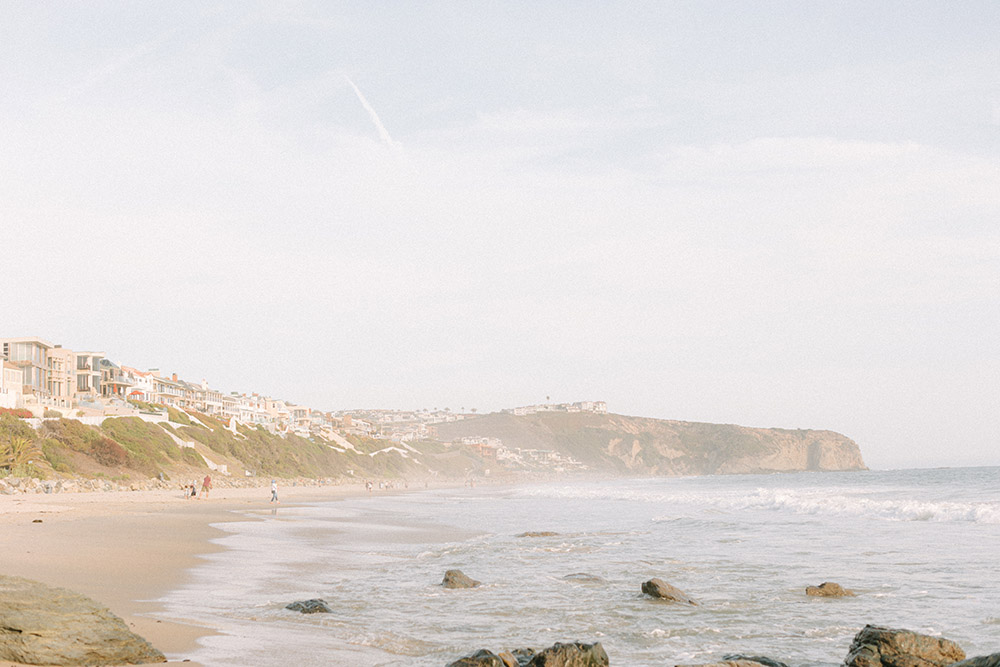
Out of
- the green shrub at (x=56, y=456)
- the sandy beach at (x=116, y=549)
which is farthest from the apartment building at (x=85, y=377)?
the sandy beach at (x=116, y=549)

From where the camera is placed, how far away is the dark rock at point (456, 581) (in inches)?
616

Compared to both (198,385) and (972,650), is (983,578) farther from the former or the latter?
(198,385)

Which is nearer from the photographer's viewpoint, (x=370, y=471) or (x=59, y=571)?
(x=59, y=571)

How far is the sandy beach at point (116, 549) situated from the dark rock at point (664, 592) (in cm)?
765

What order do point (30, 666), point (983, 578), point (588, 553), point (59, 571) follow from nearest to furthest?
point (30, 666), point (59, 571), point (983, 578), point (588, 553)

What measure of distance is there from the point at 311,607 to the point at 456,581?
149 inches

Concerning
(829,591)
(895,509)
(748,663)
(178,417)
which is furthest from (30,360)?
(748,663)

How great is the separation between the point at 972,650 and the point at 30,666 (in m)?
11.2

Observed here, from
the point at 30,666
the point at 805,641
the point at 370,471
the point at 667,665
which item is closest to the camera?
the point at 30,666

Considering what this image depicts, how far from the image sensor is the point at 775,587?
15.8 m

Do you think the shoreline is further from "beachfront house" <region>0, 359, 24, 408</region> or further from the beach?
"beachfront house" <region>0, 359, 24, 408</region>

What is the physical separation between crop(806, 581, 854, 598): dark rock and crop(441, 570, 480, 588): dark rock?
252 inches

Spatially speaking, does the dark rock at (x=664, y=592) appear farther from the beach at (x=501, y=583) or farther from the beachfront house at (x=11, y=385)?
the beachfront house at (x=11, y=385)

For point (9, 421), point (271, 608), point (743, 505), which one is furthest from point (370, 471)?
point (271, 608)
